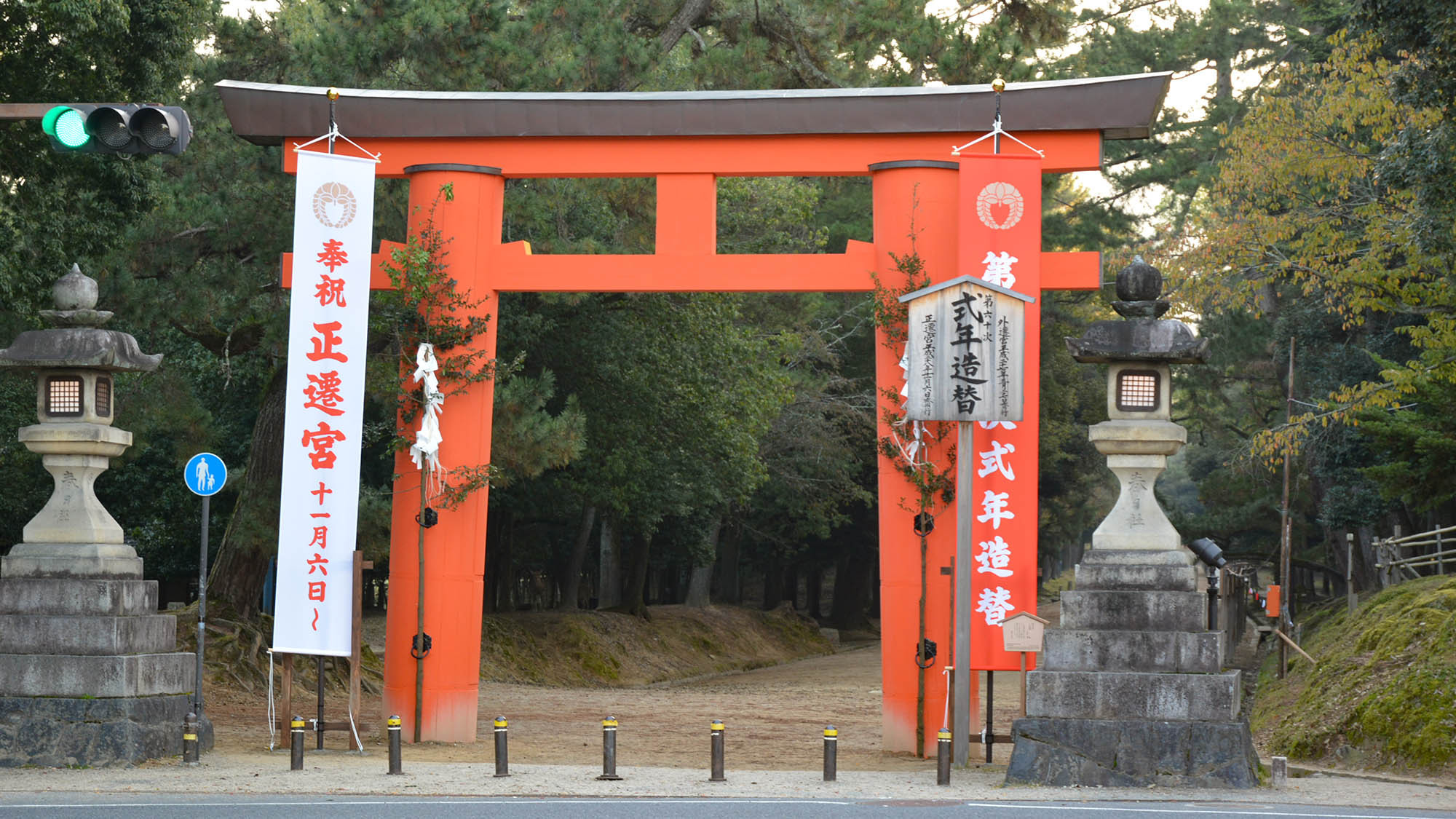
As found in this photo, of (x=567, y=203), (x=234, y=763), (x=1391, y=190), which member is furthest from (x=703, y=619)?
(x=234, y=763)

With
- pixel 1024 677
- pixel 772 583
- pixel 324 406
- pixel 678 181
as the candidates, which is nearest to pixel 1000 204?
pixel 678 181

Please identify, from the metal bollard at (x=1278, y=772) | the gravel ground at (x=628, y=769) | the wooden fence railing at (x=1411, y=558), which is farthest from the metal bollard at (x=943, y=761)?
the wooden fence railing at (x=1411, y=558)

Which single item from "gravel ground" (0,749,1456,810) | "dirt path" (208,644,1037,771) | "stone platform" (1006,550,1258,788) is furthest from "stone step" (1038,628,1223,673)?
"dirt path" (208,644,1037,771)

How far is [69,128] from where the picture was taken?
9.49 metres

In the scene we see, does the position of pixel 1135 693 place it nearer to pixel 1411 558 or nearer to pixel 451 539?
pixel 451 539

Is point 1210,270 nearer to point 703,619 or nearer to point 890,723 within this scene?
point 890,723

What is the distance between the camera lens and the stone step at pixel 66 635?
12.7 metres

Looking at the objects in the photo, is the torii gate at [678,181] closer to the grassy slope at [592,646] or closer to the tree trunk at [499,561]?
the grassy slope at [592,646]

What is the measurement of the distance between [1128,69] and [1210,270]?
2093cm

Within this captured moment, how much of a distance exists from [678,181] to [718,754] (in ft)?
20.1

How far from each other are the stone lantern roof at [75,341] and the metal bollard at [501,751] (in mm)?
5089

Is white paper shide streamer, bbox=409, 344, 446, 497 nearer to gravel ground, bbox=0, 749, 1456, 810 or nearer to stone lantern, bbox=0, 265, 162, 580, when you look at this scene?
stone lantern, bbox=0, 265, 162, 580

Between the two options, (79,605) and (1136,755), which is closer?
(1136,755)

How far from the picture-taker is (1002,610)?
1370 cm
